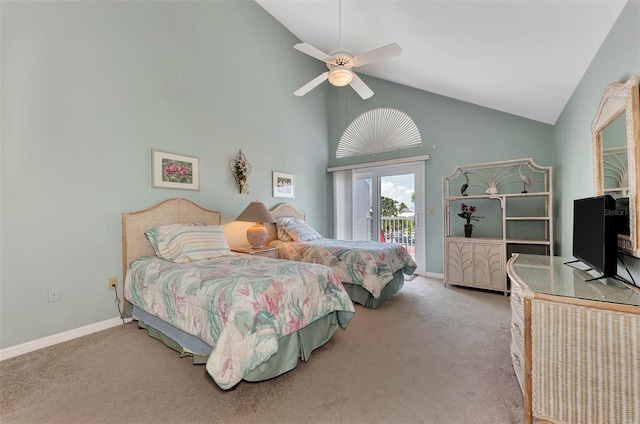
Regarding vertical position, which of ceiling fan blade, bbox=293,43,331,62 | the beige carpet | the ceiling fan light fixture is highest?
ceiling fan blade, bbox=293,43,331,62

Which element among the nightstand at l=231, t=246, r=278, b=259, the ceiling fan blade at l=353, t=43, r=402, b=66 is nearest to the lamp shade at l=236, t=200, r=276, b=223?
the nightstand at l=231, t=246, r=278, b=259

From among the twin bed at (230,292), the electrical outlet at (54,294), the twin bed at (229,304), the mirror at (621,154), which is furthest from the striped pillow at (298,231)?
the mirror at (621,154)

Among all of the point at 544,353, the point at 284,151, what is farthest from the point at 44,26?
the point at 544,353

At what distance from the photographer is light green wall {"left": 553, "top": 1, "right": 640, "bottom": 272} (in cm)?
142

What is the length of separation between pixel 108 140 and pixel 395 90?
14.0 ft

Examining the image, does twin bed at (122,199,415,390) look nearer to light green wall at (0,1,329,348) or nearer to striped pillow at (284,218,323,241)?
light green wall at (0,1,329,348)

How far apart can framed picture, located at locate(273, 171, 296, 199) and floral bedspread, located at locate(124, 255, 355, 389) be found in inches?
80.7

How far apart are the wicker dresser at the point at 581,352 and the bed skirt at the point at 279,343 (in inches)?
51.2

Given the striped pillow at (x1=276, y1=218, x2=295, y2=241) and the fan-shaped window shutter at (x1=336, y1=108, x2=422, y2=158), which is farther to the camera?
the fan-shaped window shutter at (x1=336, y1=108, x2=422, y2=158)

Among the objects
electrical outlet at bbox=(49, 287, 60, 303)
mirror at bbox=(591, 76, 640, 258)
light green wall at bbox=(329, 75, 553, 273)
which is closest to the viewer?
mirror at bbox=(591, 76, 640, 258)

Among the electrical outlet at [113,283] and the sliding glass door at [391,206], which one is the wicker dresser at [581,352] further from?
the electrical outlet at [113,283]

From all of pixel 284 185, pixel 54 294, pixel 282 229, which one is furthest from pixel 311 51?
pixel 54 294

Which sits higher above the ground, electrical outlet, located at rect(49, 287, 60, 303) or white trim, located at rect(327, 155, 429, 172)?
white trim, located at rect(327, 155, 429, 172)

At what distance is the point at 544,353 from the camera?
132 centimetres
